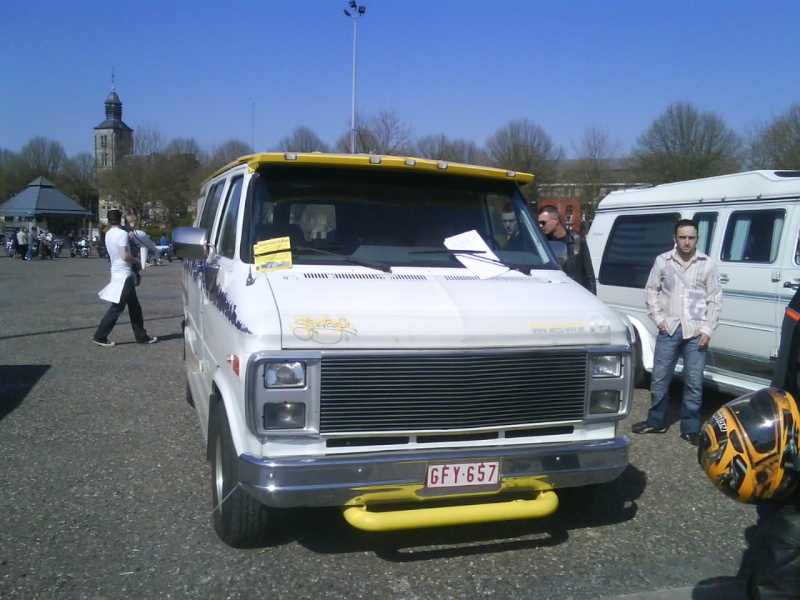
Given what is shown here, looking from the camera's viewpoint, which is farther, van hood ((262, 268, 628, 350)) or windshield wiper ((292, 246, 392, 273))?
windshield wiper ((292, 246, 392, 273))

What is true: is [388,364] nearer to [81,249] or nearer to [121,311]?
[121,311]

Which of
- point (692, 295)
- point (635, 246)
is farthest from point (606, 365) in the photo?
point (635, 246)

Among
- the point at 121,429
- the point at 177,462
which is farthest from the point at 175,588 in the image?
the point at 121,429

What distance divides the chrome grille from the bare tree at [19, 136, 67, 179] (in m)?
75.0

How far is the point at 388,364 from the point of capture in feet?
12.1

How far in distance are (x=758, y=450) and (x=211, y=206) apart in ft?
16.1

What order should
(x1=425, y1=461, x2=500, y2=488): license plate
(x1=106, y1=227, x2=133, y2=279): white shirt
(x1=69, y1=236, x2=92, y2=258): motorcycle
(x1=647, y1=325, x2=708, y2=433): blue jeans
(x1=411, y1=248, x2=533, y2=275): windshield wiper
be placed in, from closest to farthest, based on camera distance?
(x1=425, y1=461, x2=500, y2=488): license plate
(x1=411, y1=248, x2=533, y2=275): windshield wiper
(x1=647, y1=325, x2=708, y2=433): blue jeans
(x1=106, y1=227, x2=133, y2=279): white shirt
(x1=69, y1=236, x2=92, y2=258): motorcycle

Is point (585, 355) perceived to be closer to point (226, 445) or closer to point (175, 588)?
point (226, 445)

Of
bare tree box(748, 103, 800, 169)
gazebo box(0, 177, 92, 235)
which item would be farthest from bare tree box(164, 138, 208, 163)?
bare tree box(748, 103, 800, 169)

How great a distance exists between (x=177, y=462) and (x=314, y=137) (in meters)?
A: 27.0

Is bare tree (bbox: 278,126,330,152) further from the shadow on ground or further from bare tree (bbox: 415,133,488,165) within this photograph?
the shadow on ground

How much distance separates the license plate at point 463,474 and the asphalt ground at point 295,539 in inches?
20.8

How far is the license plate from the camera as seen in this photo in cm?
378

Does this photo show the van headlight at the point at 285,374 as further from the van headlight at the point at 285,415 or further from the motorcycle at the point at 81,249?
the motorcycle at the point at 81,249
